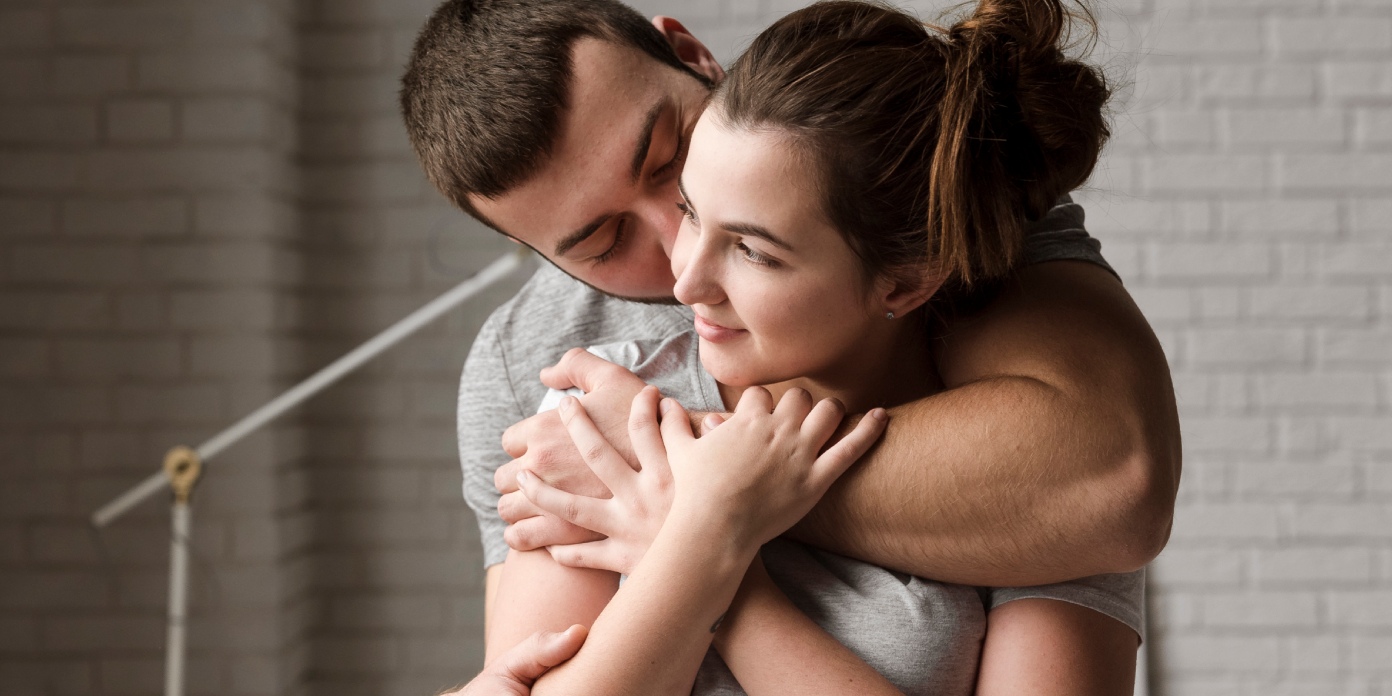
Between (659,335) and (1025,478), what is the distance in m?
0.65

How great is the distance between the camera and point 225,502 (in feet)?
8.68

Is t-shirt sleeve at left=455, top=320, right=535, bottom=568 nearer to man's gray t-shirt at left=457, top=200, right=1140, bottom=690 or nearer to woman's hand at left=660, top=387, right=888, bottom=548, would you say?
man's gray t-shirt at left=457, top=200, right=1140, bottom=690

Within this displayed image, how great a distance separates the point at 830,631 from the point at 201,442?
6.66ft

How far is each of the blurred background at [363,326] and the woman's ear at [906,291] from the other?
1.69 meters

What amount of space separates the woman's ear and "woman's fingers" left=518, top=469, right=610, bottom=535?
1.10ft

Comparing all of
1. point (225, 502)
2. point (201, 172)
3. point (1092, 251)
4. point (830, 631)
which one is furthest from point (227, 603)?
point (1092, 251)

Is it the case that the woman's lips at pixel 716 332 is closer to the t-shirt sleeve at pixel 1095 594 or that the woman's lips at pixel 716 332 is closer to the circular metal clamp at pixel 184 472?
the t-shirt sleeve at pixel 1095 594

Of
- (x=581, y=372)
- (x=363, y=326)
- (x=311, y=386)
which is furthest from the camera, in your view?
(x=363, y=326)

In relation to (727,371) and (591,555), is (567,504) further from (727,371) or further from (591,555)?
(727,371)

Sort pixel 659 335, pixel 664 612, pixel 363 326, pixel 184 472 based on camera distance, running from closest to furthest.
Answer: pixel 664 612
pixel 659 335
pixel 184 472
pixel 363 326

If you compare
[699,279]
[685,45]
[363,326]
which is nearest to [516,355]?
[685,45]

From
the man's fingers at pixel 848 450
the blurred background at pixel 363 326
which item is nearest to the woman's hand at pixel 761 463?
the man's fingers at pixel 848 450

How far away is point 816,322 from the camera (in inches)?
41.7

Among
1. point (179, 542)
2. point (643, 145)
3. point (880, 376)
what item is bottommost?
point (179, 542)
